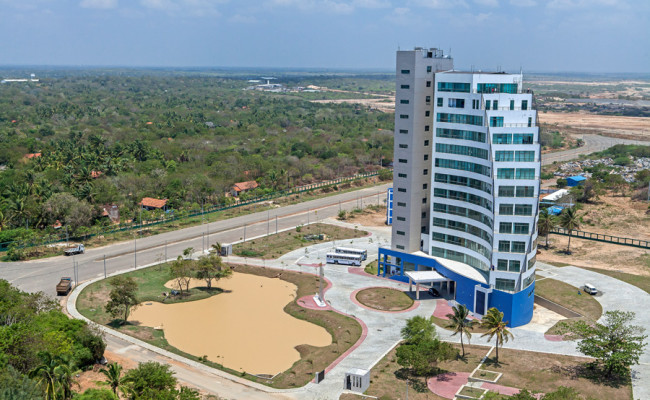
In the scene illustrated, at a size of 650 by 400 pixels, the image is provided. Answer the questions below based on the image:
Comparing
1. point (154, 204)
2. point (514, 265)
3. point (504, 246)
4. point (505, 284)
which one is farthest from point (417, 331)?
point (154, 204)

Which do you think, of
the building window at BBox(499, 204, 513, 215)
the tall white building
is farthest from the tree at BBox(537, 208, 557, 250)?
the building window at BBox(499, 204, 513, 215)

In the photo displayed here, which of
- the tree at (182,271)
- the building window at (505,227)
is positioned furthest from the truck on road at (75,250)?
the building window at (505,227)

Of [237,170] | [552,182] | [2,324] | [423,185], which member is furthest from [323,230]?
[552,182]

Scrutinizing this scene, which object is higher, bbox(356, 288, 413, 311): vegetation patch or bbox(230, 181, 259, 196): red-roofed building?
bbox(230, 181, 259, 196): red-roofed building

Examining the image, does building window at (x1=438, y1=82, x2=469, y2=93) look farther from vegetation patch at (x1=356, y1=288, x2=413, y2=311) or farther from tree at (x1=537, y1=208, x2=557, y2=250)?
tree at (x1=537, y1=208, x2=557, y2=250)

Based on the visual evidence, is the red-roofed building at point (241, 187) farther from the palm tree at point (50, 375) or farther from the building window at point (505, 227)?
the palm tree at point (50, 375)

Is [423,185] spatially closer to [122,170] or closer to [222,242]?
[222,242]

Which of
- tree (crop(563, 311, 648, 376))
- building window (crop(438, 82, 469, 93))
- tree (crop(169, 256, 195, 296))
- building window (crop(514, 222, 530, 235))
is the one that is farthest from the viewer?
tree (crop(169, 256, 195, 296))

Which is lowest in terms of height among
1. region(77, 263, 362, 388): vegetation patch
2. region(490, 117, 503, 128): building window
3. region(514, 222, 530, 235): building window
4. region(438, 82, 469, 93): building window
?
region(77, 263, 362, 388): vegetation patch
